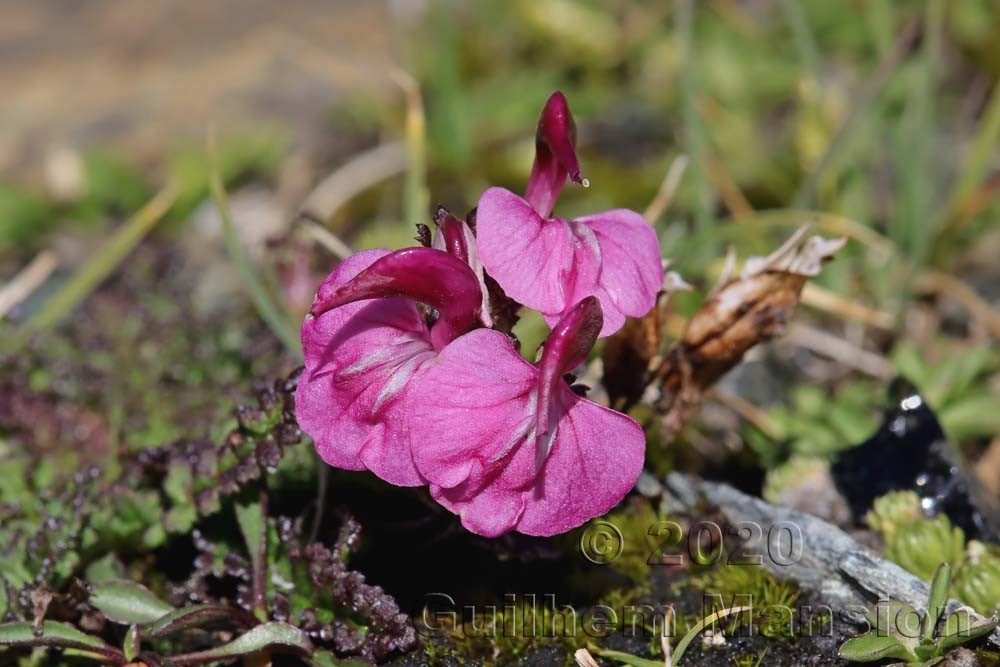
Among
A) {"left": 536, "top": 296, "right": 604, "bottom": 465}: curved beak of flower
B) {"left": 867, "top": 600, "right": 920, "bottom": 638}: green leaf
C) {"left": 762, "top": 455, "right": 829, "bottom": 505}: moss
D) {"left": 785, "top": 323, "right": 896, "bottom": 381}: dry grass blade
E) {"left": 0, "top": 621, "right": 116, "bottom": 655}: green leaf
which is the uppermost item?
{"left": 536, "top": 296, "right": 604, "bottom": 465}: curved beak of flower

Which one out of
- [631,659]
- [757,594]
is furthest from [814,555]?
[631,659]

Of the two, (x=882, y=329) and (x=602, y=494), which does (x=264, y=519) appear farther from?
(x=882, y=329)

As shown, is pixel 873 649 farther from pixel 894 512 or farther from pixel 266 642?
pixel 266 642

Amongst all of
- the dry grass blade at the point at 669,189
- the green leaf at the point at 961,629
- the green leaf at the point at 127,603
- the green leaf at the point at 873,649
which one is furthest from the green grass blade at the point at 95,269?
the green leaf at the point at 961,629

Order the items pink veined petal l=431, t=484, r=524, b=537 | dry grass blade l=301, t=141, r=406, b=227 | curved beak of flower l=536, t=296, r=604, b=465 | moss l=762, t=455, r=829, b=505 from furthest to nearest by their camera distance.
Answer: dry grass blade l=301, t=141, r=406, b=227 → moss l=762, t=455, r=829, b=505 → pink veined petal l=431, t=484, r=524, b=537 → curved beak of flower l=536, t=296, r=604, b=465

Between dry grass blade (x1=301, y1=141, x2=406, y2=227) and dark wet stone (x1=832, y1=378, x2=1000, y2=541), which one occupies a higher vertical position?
dry grass blade (x1=301, y1=141, x2=406, y2=227)

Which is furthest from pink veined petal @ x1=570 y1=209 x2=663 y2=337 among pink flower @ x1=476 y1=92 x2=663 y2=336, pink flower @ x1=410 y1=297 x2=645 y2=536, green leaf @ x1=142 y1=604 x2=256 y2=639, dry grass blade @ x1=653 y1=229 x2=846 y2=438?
green leaf @ x1=142 y1=604 x2=256 y2=639

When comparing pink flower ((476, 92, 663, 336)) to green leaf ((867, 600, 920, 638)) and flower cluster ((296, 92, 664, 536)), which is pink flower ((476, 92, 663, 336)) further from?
green leaf ((867, 600, 920, 638))
